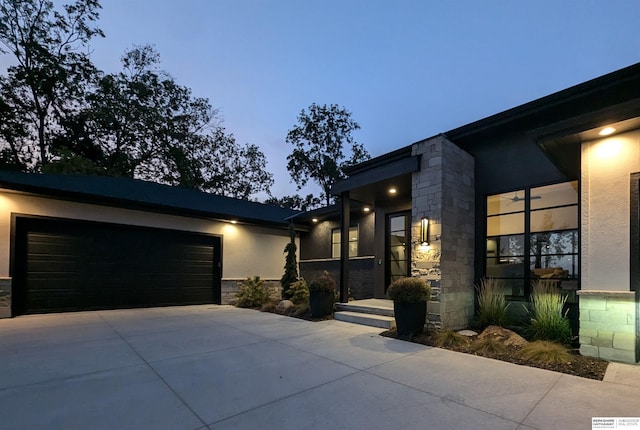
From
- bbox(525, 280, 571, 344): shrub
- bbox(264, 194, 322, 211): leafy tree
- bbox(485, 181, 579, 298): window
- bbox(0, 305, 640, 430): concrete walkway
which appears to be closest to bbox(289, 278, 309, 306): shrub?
bbox(0, 305, 640, 430): concrete walkway

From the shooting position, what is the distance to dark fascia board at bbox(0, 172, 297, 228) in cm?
802

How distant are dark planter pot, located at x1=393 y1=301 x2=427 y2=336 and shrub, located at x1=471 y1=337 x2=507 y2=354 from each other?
956mm

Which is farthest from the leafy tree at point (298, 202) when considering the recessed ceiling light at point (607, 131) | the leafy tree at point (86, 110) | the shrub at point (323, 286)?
the recessed ceiling light at point (607, 131)

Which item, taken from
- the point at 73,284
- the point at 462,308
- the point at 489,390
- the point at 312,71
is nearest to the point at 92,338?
the point at 73,284

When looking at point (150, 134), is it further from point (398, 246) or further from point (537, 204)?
point (537, 204)

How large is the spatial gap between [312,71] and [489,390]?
70.7 feet

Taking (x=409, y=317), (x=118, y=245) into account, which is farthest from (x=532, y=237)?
(x=118, y=245)

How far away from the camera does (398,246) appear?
30.5 feet

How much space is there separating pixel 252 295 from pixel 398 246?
489 cm

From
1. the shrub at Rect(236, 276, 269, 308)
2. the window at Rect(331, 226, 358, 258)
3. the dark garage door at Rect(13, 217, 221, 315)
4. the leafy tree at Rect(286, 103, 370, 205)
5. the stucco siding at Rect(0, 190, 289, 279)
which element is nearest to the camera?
the stucco siding at Rect(0, 190, 289, 279)

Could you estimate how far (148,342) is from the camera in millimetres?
5316

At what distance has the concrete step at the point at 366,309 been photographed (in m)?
6.96

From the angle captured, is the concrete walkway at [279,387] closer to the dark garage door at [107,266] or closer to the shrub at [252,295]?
the dark garage door at [107,266]

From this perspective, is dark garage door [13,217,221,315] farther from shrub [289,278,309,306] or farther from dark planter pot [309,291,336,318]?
dark planter pot [309,291,336,318]
